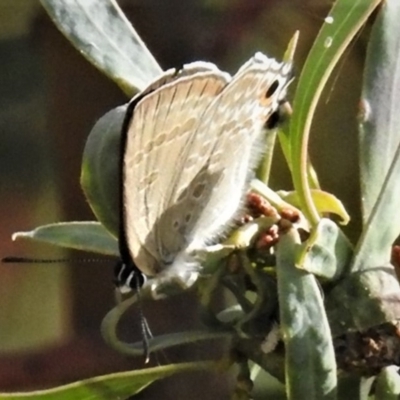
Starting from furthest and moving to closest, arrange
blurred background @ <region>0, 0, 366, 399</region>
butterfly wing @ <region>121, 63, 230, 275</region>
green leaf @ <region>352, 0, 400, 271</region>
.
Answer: blurred background @ <region>0, 0, 366, 399</region> < green leaf @ <region>352, 0, 400, 271</region> < butterfly wing @ <region>121, 63, 230, 275</region>

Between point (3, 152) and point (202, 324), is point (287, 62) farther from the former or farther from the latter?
point (3, 152)

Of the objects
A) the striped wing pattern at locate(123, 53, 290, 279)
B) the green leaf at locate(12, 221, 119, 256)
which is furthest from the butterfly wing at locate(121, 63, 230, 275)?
the green leaf at locate(12, 221, 119, 256)

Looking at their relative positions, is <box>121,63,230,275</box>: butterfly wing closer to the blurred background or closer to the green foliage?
the green foliage

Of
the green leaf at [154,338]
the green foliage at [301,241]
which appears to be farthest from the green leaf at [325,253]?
the green leaf at [154,338]

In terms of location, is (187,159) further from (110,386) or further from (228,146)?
(110,386)

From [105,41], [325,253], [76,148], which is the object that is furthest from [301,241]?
[76,148]
